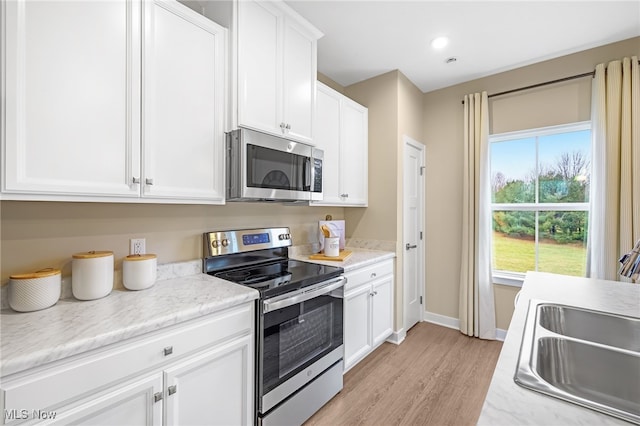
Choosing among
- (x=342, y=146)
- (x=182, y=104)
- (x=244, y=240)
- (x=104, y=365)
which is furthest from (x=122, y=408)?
(x=342, y=146)

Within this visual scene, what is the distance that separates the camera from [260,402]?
1.48 metres

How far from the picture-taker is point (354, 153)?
113 inches

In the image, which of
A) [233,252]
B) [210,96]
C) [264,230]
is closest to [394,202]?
[264,230]

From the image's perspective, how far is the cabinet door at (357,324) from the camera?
219 cm

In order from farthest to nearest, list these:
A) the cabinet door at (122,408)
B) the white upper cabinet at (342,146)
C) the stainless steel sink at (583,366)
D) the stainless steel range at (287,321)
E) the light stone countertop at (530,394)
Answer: the white upper cabinet at (342,146) → the stainless steel range at (287,321) → the cabinet door at (122,408) → the stainless steel sink at (583,366) → the light stone countertop at (530,394)

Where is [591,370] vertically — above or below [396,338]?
above

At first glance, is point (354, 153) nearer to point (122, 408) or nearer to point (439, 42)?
point (439, 42)

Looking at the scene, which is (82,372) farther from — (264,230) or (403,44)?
(403,44)

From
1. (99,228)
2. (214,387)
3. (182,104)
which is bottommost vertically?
(214,387)

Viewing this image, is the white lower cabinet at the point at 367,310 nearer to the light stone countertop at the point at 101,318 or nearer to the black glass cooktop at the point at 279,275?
the black glass cooktop at the point at 279,275

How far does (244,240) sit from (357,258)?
101cm

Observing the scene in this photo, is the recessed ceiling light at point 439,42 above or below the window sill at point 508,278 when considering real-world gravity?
above

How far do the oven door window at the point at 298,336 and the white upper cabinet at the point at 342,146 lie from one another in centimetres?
88

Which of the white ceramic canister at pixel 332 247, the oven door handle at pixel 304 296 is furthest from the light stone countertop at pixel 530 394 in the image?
the white ceramic canister at pixel 332 247
